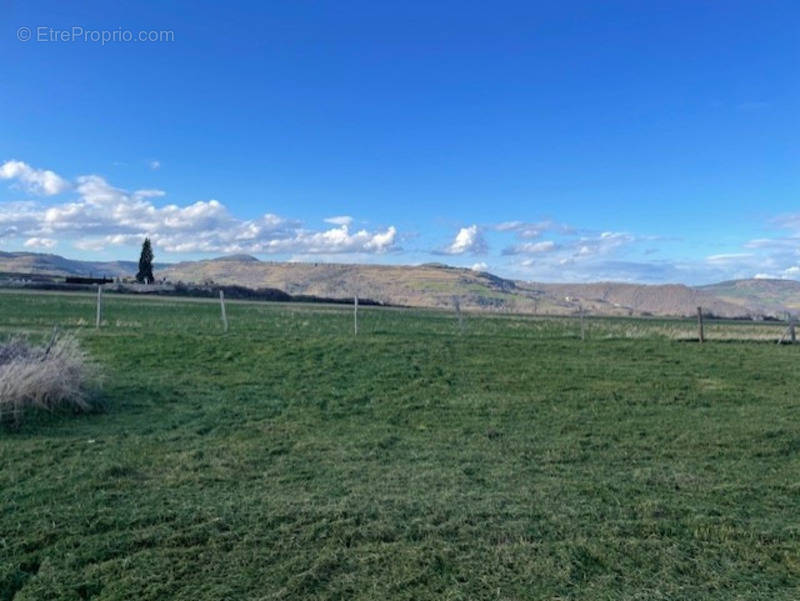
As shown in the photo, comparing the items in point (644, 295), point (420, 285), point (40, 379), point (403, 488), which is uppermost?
point (420, 285)

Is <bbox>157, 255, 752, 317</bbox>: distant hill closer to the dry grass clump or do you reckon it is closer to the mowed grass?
the mowed grass

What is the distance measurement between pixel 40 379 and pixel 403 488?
5753mm

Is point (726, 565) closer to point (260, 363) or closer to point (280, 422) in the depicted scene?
point (280, 422)

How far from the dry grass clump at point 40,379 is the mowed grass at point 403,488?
1.09ft

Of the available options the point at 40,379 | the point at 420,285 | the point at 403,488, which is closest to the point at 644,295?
the point at 420,285

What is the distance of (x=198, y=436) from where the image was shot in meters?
7.87

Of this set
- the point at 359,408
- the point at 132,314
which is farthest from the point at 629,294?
the point at 359,408

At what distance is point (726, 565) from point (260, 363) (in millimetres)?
10617

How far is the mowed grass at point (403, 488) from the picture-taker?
13.2 feet

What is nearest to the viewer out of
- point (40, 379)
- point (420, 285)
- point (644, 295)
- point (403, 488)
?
point (403, 488)

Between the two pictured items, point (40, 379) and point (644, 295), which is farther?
point (644, 295)

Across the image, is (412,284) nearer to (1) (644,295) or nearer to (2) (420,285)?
(2) (420,285)

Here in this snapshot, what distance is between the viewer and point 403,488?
5832mm

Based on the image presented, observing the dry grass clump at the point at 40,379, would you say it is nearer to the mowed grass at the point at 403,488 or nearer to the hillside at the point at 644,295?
the mowed grass at the point at 403,488
